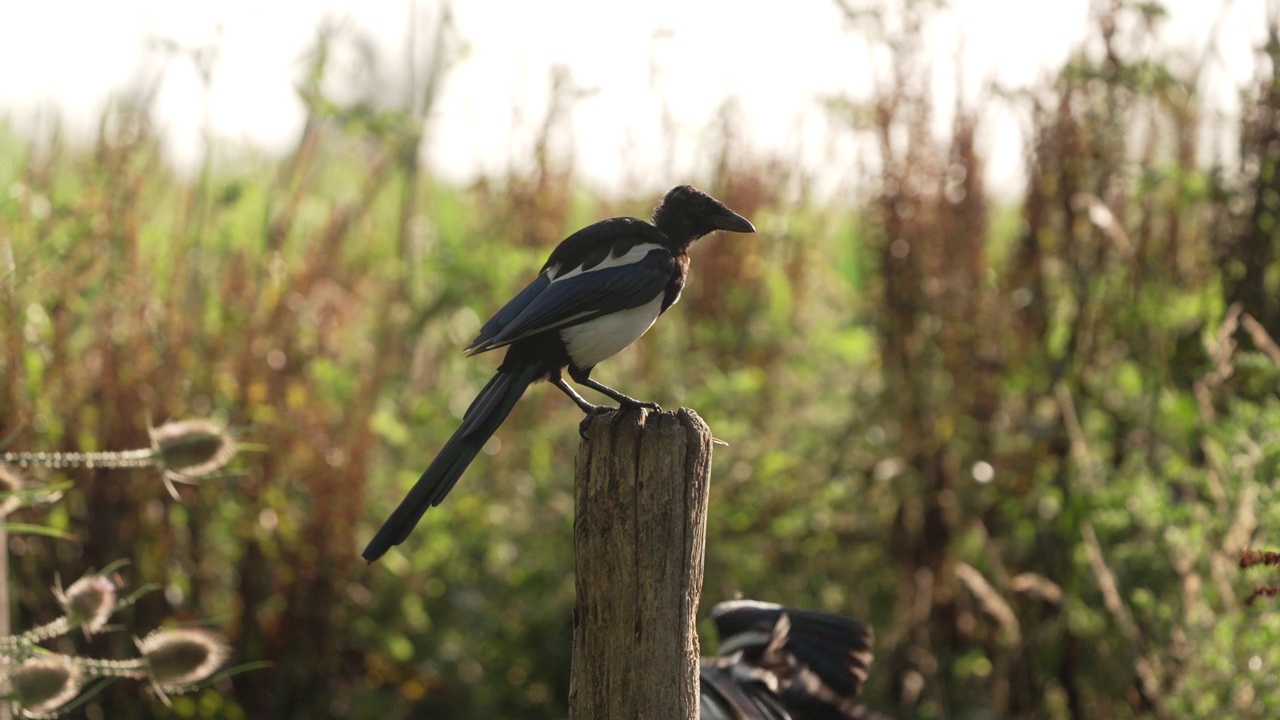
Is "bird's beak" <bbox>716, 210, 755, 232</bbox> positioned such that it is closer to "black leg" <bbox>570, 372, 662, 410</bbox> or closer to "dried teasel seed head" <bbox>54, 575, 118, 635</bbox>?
"black leg" <bbox>570, 372, 662, 410</bbox>

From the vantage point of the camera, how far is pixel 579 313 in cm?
282

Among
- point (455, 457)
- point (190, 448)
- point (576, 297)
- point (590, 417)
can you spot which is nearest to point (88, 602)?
point (190, 448)

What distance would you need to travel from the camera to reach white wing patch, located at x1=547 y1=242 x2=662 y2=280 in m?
2.92

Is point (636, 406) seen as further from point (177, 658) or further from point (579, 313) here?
point (177, 658)

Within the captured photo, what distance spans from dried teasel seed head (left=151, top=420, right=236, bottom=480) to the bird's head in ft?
3.41

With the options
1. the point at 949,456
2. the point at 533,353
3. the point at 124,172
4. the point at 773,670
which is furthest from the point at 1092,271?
the point at 124,172

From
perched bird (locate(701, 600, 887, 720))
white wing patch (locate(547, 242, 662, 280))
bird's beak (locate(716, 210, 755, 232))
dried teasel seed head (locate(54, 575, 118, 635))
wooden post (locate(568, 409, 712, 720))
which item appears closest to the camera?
wooden post (locate(568, 409, 712, 720))

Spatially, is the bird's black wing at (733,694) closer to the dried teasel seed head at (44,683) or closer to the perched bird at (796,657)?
the perched bird at (796,657)

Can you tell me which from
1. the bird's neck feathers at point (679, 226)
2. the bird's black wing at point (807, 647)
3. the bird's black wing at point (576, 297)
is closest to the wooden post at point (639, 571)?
the bird's black wing at point (576, 297)

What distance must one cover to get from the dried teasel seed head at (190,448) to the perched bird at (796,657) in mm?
1066

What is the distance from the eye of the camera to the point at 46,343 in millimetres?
4371

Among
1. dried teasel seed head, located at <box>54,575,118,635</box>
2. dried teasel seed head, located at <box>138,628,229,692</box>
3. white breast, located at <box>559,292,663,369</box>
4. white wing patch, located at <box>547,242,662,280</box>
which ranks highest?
white wing patch, located at <box>547,242,662,280</box>

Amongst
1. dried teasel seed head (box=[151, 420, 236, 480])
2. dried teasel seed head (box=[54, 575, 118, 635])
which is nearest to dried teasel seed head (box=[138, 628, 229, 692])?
dried teasel seed head (box=[54, 575, 118, 635])

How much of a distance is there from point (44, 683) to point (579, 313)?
1150 mm
